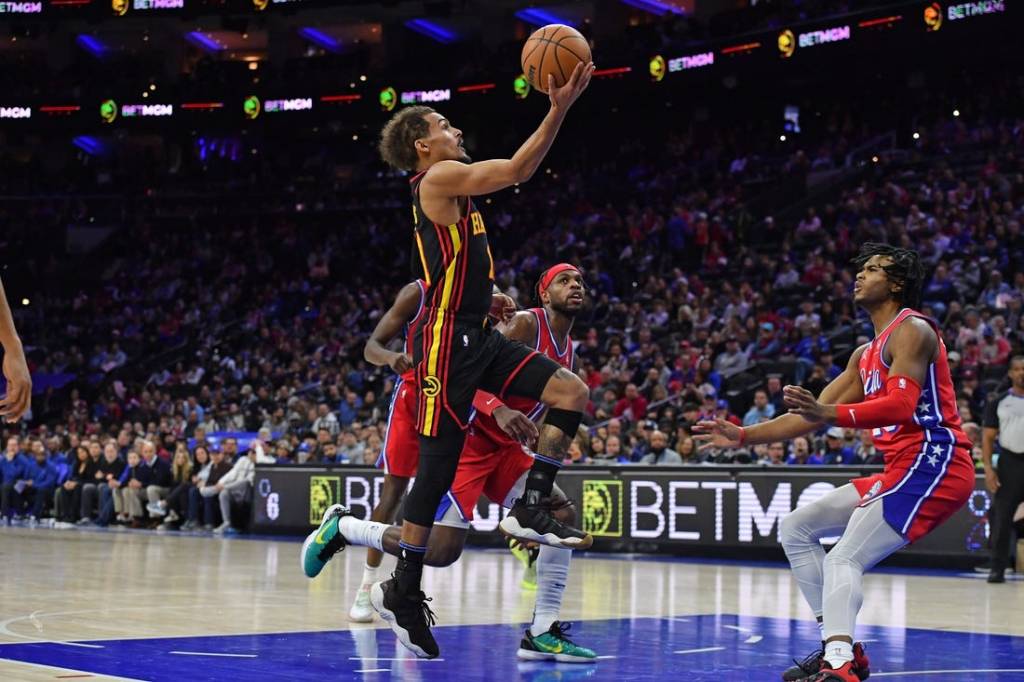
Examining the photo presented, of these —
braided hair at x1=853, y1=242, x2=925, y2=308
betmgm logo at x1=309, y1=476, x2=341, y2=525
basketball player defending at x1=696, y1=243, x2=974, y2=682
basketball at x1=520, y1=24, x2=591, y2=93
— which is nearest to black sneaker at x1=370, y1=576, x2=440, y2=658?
basketball player defending at x1=696, y1=243, x2=974, y2=682

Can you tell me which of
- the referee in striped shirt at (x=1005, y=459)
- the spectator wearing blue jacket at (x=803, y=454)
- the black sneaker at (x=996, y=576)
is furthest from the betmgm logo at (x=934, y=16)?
the black sneaker at (x=996, y=576)

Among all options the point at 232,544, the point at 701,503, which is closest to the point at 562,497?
the point at 701,503

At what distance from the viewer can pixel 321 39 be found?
135ft

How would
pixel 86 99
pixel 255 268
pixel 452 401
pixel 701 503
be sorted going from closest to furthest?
1. pixel 452 401
2. pixel 701 503
3. pixel 255 268
4. pixel 86 99

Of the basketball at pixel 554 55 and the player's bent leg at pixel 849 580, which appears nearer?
the player's bent leg at pixel 849 580

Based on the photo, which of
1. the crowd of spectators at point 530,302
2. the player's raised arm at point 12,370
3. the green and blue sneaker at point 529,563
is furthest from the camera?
the crowd of spectators at point 530,302

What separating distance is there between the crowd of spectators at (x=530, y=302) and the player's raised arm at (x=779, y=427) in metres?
7.80

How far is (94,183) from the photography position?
42.1m

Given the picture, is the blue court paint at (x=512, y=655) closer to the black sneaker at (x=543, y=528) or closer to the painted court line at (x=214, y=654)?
the painted court line at (x=214, y=654)

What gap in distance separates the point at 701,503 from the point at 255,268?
2324 centimetres

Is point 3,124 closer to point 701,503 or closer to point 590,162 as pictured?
point 590,162

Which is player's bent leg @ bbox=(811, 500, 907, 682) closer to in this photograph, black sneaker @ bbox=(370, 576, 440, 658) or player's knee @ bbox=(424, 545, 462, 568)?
black sneaker @ bbox=(370, 576, 440, 658)

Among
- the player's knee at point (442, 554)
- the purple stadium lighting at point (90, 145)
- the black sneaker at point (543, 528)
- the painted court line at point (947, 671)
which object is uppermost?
the purple stadium lighting at point (90, 145)

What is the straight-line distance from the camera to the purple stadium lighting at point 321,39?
134 ft
